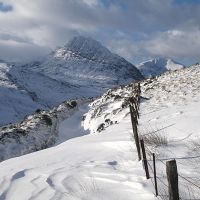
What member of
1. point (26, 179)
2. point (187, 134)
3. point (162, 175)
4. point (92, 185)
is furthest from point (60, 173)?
point (187, 134)

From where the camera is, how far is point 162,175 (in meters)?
6.96

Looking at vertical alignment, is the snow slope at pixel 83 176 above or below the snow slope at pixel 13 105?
below

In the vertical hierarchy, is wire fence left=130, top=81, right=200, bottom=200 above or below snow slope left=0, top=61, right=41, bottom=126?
below

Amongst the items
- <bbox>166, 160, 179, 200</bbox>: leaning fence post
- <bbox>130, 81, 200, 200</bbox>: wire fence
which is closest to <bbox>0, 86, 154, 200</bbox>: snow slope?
<bbox>130, 81, 200, 200</bbox>: wire fence

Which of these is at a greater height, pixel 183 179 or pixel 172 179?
pixel 172 179

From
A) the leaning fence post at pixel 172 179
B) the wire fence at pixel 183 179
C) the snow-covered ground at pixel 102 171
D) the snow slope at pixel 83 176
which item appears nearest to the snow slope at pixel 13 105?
the snow-covered ground at pixel 102 171

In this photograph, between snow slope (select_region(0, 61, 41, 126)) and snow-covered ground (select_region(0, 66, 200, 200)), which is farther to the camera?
snow slope (select_region(0, 61, 41, 126))

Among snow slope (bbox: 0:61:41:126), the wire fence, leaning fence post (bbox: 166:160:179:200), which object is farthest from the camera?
snow slope (bbox: 0:61:41:126)

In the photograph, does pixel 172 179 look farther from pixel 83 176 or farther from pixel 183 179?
pixel 83 176

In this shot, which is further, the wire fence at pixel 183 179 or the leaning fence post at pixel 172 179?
the wire fence at pixel 183 179

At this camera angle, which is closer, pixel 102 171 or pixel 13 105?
pixel 102 171

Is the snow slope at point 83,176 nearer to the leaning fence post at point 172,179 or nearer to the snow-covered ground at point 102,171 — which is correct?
the snow-covered ground at point 102,171

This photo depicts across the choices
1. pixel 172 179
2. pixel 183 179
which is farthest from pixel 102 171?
pixel 172 179

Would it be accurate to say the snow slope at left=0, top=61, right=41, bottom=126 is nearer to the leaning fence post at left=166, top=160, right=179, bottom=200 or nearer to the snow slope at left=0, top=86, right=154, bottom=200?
the snow slope at left=0, top=86, right=154, bottom=200
